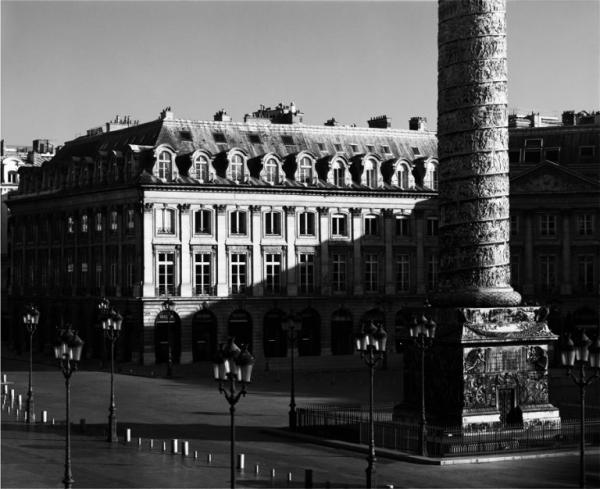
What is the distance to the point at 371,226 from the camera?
317ft

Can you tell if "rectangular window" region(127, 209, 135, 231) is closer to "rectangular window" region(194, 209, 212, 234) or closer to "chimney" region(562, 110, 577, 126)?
"rectangular window" region(194, 209, 212, 234)

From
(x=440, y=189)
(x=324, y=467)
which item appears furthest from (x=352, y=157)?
(x=324, y=467)

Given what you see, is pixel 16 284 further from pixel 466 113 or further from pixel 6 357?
pixel 466 113

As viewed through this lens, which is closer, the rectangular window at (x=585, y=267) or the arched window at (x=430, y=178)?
the rectangular window at (x=585, y=267)

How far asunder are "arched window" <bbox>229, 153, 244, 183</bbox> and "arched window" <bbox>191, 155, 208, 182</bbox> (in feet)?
6.43

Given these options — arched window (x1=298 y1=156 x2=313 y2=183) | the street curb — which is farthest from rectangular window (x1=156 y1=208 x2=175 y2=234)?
the street curb

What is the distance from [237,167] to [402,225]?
43.9 feet

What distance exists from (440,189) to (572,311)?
161 feet

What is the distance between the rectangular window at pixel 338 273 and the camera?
9481 centimetres

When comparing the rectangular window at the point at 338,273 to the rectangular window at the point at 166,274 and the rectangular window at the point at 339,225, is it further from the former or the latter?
the rectangular window at the point at 166,274

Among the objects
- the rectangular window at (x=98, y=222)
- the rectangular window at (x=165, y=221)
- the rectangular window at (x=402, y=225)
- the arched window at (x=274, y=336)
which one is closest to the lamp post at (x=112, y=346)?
the rectangular window at (x=165, y=221)

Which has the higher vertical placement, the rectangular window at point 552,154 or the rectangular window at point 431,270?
the rectangular window at point 552,154

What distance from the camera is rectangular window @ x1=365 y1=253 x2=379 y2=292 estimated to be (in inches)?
3784

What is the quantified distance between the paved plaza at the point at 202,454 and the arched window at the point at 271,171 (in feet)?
90.1
